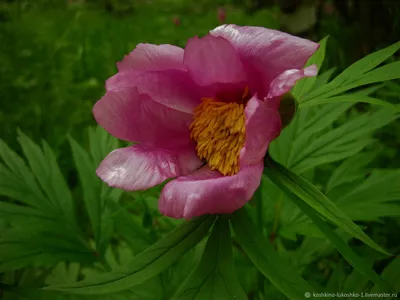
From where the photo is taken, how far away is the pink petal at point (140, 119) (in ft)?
1.40

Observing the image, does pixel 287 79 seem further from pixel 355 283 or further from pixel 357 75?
pixel 355 283

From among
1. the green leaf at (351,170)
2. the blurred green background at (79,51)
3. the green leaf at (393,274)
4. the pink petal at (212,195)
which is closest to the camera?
the pink petal at (212,195)

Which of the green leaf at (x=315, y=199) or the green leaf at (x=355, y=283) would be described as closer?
the green leaf at (x=315, y=199)

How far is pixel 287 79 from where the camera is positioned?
37cm

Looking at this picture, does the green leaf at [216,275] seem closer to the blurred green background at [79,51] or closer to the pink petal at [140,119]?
the pink petal at [140,119]

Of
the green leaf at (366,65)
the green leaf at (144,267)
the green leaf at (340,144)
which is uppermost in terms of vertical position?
the green leaf at (366,65)

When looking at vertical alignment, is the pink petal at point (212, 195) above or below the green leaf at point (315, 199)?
above

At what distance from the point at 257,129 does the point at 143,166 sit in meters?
0.10

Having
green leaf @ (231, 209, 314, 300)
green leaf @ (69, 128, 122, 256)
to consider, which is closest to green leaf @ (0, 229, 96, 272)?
green leaf @ (69, 128, 122, 256)

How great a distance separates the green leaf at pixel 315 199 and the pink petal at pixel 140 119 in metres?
0.10

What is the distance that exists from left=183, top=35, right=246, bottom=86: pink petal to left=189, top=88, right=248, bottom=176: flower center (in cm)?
2

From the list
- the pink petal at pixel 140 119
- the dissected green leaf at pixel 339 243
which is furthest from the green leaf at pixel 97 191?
the dissected green leaf at pixel 339 243

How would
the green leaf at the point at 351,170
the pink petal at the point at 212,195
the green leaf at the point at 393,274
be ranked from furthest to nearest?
the green leaf at the point at 351,170 < the green leaf at the point at 393,274 < the pink petal at the point at 212,195

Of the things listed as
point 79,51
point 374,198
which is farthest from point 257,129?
point 79,51
